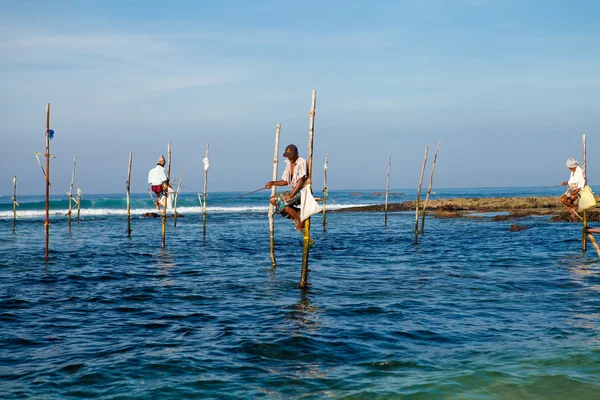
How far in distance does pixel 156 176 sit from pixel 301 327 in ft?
40.0

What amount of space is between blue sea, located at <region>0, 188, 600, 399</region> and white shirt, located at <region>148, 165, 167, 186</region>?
3040mm

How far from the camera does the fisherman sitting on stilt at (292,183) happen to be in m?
11.7

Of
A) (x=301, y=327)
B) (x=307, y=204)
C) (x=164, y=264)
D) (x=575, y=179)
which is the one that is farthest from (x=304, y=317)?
(x=575, y=179)

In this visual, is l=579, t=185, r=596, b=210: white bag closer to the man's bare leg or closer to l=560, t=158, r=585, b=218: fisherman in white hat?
l=560, t=158, r=585, b=218: fisherman in white hat

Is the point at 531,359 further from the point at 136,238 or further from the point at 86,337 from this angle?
the point at 136,238

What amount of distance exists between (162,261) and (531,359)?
1354cm

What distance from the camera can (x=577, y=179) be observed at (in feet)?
55.9

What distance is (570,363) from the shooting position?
7445mm

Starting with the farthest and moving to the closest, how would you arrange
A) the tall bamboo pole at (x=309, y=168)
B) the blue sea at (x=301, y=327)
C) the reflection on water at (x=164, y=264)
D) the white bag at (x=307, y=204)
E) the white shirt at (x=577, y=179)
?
the white shirt at (x=577, y=179) → the reflection on water at (x=164, y=264) → the tall bamboo pole at (x=309, y=168) → the white bag at (x=307, y=204) → the blue sea at (x=301, y=327)

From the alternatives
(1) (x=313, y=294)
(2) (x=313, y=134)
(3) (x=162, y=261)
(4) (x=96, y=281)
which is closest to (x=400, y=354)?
(1) (x=313, y=294)

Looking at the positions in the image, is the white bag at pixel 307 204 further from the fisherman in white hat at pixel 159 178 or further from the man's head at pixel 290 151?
the fisherman in white hat at pixel 159 178

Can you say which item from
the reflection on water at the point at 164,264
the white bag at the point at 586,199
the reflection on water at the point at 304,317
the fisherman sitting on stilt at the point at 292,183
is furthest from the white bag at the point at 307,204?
the white bag at the point at 586,199

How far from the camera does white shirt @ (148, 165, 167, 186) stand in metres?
19.9

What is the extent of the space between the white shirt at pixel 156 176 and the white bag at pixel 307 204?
9683mm
